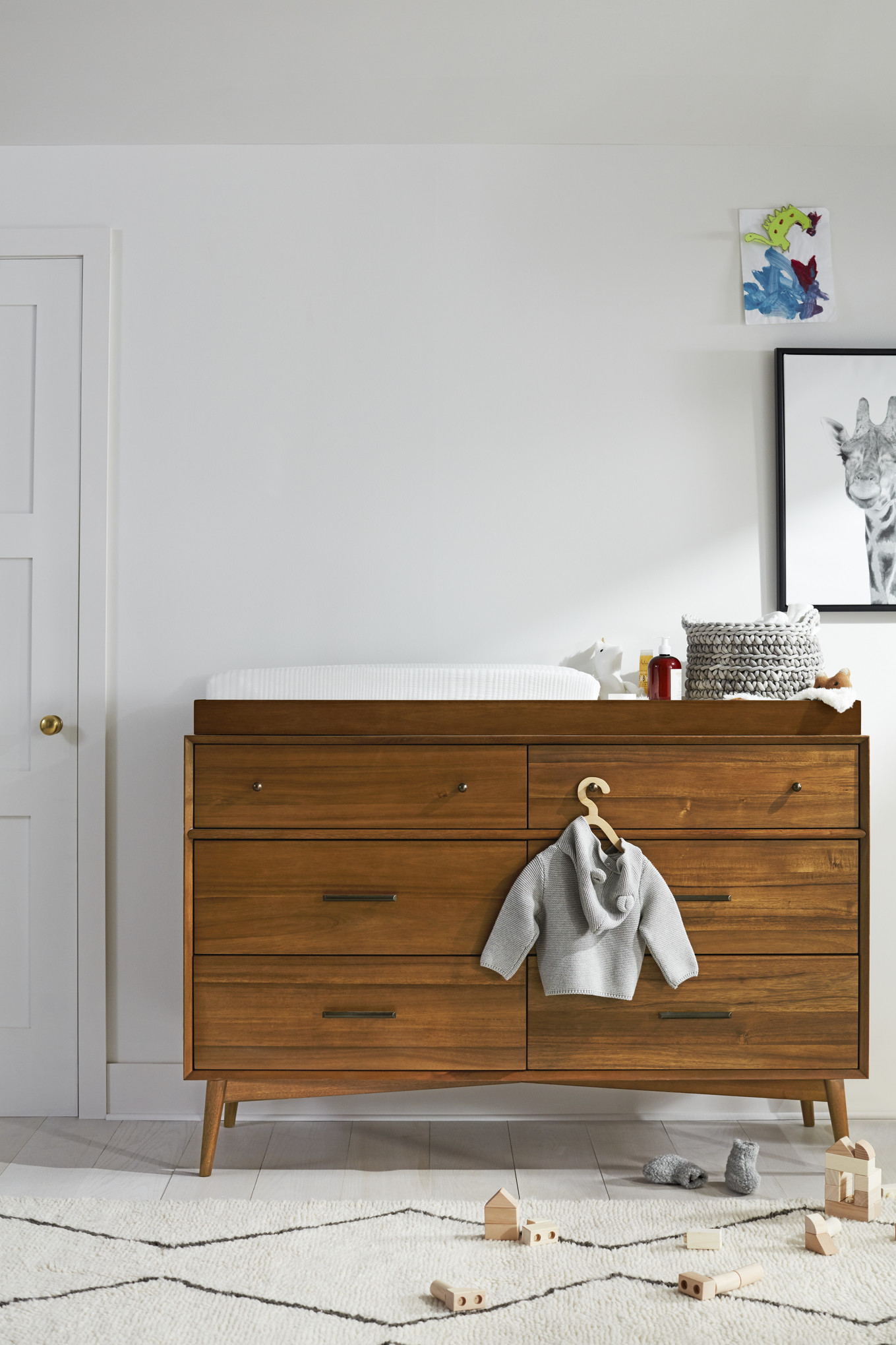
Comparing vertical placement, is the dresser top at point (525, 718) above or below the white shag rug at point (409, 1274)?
above

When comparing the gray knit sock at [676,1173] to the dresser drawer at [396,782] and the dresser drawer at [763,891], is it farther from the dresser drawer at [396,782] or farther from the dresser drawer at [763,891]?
the dresser drawer at [396,782]

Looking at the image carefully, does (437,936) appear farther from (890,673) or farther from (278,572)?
(890,673)

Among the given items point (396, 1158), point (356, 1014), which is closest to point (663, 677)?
point (356, 1014)

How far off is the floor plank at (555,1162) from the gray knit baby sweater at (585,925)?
1.34ft

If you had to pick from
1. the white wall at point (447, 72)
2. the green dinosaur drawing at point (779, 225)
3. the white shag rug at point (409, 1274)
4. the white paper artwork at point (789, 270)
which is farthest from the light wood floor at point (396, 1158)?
the white wall at point (447, 72)

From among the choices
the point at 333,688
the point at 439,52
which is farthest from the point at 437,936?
the point at 439,52

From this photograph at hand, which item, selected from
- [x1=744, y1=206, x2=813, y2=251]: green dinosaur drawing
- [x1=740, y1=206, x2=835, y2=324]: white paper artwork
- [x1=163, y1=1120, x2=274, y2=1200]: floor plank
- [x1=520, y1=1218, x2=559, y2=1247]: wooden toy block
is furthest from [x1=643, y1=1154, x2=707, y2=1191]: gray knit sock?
[x1=744, y1=206, x2=813, y2=251]: green dinosaur drawing

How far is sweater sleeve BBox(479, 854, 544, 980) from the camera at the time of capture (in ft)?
6.05

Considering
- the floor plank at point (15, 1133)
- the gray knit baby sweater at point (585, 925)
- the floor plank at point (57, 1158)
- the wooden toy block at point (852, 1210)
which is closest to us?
the wooden toy block at point (852, 1210)

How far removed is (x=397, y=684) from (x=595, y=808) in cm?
45

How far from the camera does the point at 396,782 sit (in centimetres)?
189

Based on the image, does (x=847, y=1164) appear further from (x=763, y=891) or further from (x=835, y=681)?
(x=835, y=681)

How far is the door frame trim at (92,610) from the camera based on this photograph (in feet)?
7.52

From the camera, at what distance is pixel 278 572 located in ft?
7.66
